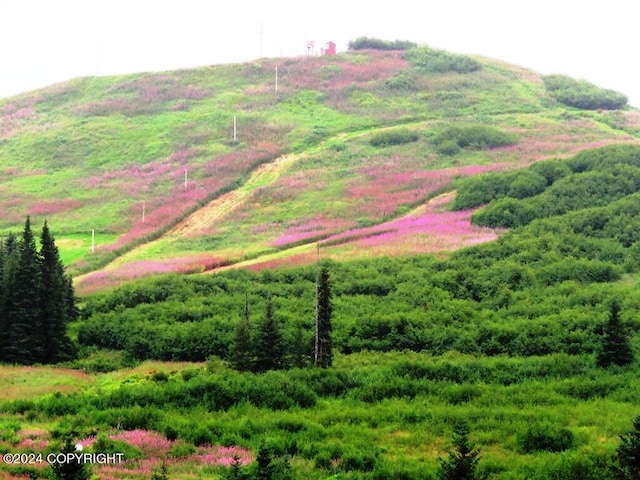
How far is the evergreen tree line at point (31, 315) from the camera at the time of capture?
31594 mm

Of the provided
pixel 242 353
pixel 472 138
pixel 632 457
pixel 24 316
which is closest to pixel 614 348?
pixel 632 457

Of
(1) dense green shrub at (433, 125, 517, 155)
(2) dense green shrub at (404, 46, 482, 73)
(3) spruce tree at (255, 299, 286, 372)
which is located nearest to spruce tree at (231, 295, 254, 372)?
(3) spruce tree at (255, 299, 286, 372)

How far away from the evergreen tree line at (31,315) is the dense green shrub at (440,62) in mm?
78557

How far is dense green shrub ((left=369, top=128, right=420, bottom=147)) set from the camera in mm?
74188

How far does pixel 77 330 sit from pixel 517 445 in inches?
931

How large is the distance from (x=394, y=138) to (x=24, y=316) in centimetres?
5000

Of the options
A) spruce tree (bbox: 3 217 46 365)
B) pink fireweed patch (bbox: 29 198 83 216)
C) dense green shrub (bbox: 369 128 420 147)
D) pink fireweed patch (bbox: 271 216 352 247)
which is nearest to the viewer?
spruce tree (bbox: 3 217 46 365)

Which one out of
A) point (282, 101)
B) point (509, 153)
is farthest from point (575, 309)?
point (282, 101)

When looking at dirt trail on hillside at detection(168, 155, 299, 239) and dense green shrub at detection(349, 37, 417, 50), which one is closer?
dirt trail on hillside at detection(168, 155, 299, 239)

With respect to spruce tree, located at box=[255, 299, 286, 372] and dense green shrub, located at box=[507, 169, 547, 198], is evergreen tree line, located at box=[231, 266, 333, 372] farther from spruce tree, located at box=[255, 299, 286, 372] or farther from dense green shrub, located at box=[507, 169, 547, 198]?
dense green shrub, located at box=[507, 169, 547, 198]

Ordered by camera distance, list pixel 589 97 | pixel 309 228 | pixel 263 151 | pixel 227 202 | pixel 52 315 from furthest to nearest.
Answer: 1. pixel 589 97
2. pixel 263 151
3. pixel 227 202
4. pixel 309 228
5. pixel 52 315

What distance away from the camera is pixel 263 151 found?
248ft

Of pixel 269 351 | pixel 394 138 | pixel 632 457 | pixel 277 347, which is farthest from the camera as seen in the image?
pixel 394 138

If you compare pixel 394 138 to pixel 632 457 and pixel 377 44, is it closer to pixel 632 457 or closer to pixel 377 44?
pixel 377 44
